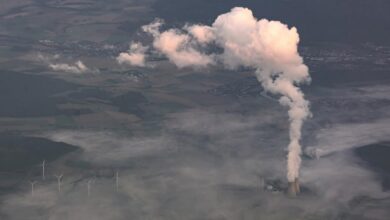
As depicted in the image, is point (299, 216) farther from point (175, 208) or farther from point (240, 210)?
point (175, 208)

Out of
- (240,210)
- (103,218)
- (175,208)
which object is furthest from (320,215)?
(103,218)

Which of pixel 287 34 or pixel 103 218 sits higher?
pixel 287 34

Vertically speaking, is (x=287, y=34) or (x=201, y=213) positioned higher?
(x=287, y=34)

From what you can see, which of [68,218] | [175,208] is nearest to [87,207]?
[68,218]

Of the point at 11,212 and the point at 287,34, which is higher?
the point at 287,34

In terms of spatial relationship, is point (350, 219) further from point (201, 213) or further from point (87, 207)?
point (87, 207)

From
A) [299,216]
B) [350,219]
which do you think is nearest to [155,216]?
[299,216]

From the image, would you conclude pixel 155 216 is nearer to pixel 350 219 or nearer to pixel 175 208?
pixel 175 208
